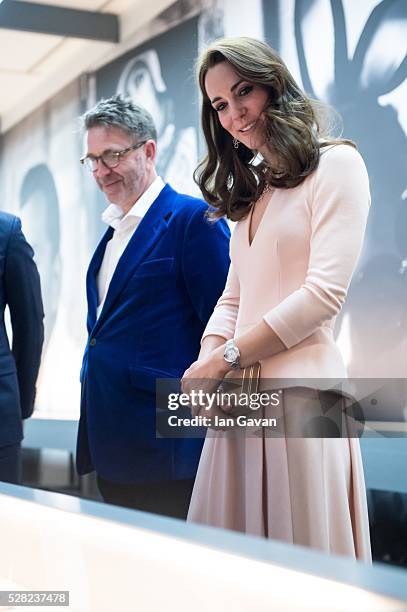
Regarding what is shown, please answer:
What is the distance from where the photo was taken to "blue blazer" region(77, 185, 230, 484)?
2.04 metres

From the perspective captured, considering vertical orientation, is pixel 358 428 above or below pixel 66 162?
below

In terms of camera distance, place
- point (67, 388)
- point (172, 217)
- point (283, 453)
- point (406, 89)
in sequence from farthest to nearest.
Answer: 1. point (67, 388)
2. point (406, 89)
3. point (172, 217)
4. point (283, 453)

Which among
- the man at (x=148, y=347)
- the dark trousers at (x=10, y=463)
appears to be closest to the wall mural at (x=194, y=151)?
the man at (x=148, y=347)

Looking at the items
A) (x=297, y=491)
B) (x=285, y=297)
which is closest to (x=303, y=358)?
(x=285, y=297)

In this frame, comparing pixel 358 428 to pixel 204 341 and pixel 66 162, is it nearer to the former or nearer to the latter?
pixel 204 341

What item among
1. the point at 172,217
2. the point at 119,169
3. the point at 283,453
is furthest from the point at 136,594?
the point at 119,169


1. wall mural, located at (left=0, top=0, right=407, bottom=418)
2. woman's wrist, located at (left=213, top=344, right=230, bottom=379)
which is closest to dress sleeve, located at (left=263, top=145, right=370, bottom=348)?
woman's wrist, located at (left=213, top=344, right=230, bottom=379)

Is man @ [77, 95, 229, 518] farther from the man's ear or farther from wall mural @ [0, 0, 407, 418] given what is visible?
wall mural @ [0, 0, 407, 418]

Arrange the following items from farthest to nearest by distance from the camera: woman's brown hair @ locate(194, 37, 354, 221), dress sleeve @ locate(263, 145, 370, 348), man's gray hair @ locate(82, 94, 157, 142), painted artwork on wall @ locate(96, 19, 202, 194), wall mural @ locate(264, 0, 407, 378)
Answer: painted artwork on wall @ locate(96, 19, 202, 194)
wall mural @ locate(264, 0, 407, 378)
man's gray hair @ locate(82, 94, 157, 142)
woman's brown hair @ locate(194, 37, 354, 221)
dress sleeve @ locate(263, 145, 370, 348)

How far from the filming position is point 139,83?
4980 mm

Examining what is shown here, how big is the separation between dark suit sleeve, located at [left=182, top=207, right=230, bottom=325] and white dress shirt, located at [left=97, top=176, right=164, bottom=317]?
18 centimetres

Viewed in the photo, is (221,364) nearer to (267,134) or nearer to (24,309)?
(267,134)

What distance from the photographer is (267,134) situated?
153cm

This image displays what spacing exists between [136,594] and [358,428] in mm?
853
